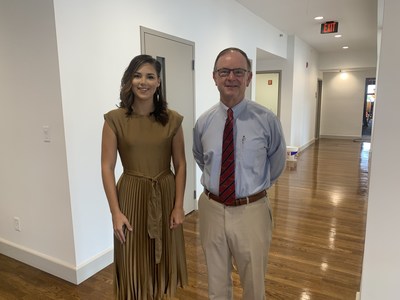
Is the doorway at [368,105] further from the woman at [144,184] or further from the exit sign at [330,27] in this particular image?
the woman at [144,184]

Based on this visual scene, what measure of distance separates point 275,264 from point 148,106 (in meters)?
1.86

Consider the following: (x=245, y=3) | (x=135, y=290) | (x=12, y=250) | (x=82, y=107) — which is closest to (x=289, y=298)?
(x=135, y=290)

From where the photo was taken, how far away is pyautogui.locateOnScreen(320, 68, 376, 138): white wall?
10336mm

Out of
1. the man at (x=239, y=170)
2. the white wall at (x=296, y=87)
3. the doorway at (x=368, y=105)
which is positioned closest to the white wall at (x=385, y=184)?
the man at (x=239, y=170)

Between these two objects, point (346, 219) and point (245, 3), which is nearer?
point (346, 219)

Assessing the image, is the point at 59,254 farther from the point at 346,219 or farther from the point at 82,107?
the point at 346,219

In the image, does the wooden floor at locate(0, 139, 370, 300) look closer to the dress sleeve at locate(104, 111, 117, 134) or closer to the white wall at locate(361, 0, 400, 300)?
the white wall at locate(361, 0, 400, 300)

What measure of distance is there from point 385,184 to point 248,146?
0.73 metres

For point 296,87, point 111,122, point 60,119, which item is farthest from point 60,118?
point 296,87

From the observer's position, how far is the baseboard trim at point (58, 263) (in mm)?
2396

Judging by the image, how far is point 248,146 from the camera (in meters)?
1.50

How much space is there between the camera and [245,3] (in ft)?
15.3

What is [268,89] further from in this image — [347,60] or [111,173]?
[111,173]

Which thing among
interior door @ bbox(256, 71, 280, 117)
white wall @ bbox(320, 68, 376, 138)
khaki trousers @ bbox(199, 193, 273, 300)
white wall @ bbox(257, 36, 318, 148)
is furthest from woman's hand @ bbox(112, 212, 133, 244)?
white wall @ bbox(320, 68, 376, 138)
